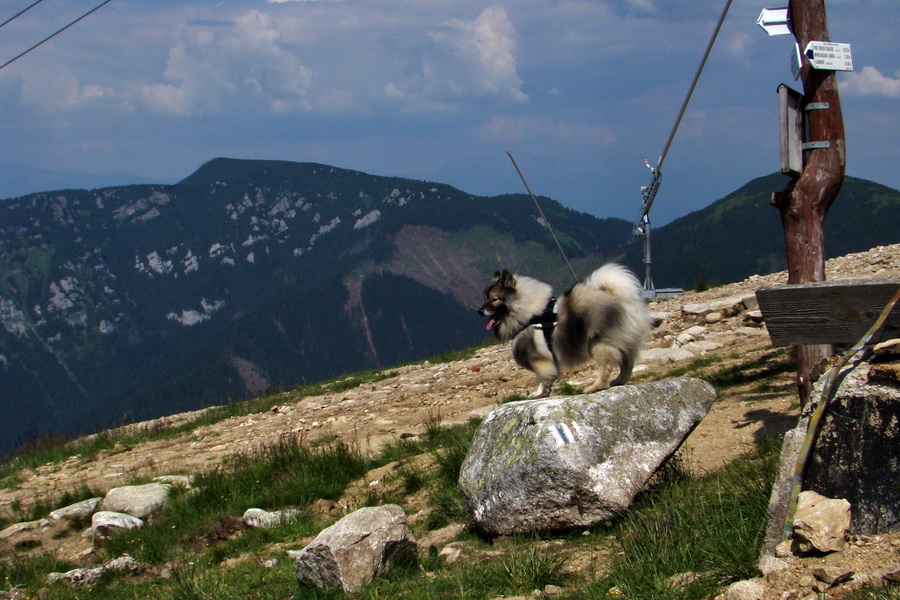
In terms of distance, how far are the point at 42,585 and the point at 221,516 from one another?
5.83ft

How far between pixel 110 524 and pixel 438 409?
5.21 metres

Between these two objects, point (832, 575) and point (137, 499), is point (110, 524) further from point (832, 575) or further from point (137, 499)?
point (832, 575)

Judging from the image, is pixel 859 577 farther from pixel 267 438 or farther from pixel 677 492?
pixel 267 438

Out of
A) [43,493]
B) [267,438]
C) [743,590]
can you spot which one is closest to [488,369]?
[267,438]

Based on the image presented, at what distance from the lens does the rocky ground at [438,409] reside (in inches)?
301

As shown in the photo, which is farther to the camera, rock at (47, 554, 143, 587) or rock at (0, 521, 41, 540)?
rock at (0, 521, 41, 540)

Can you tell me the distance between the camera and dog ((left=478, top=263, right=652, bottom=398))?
8.93 m

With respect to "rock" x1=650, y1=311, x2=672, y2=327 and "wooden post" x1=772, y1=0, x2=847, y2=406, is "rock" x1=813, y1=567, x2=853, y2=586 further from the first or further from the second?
"rock" x1=650, y1=311, x2=672, y2=327

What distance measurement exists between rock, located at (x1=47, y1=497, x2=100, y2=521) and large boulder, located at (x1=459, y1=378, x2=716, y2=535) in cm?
582

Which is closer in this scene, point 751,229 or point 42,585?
point 42,585

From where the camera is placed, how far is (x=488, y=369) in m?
15.2

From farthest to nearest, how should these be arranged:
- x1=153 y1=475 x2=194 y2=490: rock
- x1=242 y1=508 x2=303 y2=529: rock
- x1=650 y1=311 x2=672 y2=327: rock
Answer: x1=650 y1=311 x2=672 y2=327: rock → x1=153 y1=475 x2=194 y2=490: rock → x1=242 y1=508 x2=303 y2=529: rock

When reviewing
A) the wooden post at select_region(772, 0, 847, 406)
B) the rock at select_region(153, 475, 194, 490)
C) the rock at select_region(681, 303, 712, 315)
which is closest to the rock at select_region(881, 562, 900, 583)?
the wooden post at select_region(772, 0, 847, 406)

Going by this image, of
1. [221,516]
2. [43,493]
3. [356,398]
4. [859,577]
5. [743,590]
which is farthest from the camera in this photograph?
[356,398]
